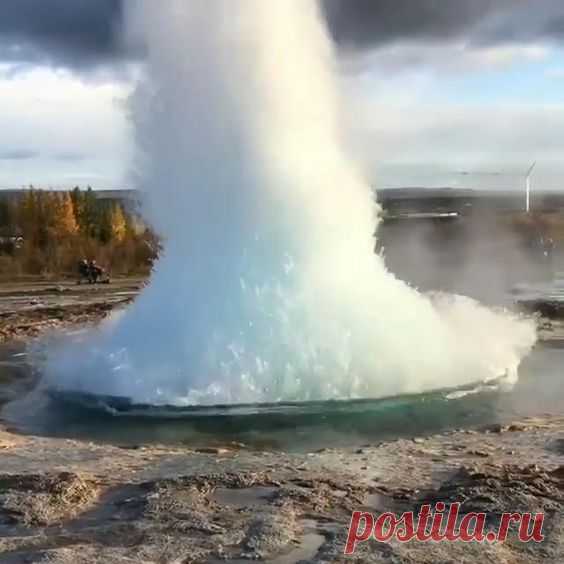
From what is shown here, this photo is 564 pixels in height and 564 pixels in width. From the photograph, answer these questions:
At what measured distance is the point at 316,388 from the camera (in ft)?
31.7

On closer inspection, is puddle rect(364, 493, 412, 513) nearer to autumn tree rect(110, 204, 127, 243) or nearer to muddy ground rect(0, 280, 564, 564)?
muddy ground rect(0, 280, 564, 564)

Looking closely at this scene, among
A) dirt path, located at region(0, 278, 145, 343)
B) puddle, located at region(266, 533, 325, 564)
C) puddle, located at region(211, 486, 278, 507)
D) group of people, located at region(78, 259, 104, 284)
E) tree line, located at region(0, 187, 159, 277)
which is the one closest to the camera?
puddle, located at region(266, 533, 325, 564)

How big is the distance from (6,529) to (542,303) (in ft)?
53.5

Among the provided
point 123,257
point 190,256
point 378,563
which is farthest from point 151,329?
point 123,257

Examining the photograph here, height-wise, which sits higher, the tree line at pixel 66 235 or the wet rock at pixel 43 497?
the tree line at pixel 66 235

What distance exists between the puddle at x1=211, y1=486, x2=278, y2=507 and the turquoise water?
1616mm

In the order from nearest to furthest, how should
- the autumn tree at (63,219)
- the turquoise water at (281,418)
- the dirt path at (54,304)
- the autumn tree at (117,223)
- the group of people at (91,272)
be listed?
1. the turquoise water at (281,418)
2. the dirt path at (54,304)
3. the group of people at (91,272)
4. the autumn tree at (63,219)
5. the autumn tree at (117,223)

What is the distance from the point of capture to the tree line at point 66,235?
3734cm

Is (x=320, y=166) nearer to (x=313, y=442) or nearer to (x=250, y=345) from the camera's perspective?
(x=250, y=345)

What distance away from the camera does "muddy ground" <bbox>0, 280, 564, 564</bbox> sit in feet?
16.6

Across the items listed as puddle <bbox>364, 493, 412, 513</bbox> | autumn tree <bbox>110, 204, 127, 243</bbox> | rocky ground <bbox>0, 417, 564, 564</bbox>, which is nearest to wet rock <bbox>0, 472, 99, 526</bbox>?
rocky ground <bbox>0, 417, 564, 564</bbox>

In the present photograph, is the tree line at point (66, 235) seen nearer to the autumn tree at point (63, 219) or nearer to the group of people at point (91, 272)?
the autumn tree at point (63, 219)

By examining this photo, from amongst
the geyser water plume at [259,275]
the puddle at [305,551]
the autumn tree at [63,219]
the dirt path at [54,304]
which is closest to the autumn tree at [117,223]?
the autumn tree at [63,219]

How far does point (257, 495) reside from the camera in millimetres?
6172
